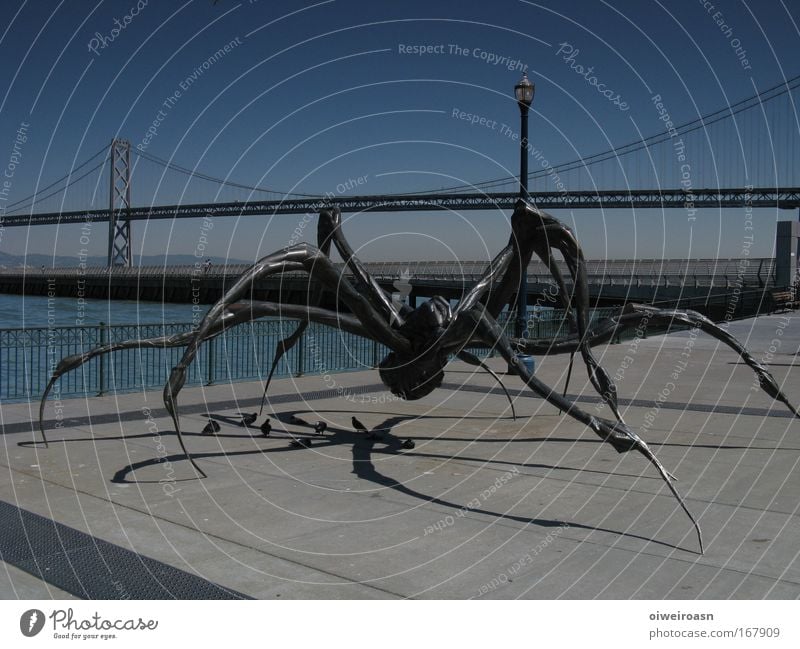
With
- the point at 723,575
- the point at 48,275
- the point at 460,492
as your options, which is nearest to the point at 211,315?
the point at 460,492

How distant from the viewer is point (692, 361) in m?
18.8

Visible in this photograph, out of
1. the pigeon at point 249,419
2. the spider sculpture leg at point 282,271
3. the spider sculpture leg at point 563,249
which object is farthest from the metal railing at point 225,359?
the spider sculpture leg at point 563,249

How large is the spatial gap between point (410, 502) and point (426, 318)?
182 centimetres

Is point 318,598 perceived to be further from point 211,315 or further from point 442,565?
point 211,315

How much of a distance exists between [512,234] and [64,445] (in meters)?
5.46

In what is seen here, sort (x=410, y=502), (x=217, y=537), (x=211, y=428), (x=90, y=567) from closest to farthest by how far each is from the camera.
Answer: (x=90, y=567) < (x=217, y=537) < (x=410, y=502) < (x=211, y=428)

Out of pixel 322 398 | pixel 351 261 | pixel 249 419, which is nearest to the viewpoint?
pixel 351 261

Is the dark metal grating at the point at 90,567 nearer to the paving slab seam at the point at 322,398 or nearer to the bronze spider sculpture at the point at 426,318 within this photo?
the bronze spider sculpture at the point at 426,318

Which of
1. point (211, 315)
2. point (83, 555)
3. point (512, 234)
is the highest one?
point (512, 234)

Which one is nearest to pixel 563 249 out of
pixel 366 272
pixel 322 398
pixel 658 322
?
pixel 658 322

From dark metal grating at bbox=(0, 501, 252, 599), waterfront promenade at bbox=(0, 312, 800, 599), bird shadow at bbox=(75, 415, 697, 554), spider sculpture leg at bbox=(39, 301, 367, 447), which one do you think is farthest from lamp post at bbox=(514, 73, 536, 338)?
dark metal grating at bbox=(0, 501, 252, 599)

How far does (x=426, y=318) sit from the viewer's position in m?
7.99

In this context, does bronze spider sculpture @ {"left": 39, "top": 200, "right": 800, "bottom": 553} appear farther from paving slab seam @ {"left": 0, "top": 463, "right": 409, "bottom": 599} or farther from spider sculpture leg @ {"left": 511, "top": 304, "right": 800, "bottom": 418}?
paving slab seam @ {"left": 0, "top": 463, "right": 409, "bottom": 599}

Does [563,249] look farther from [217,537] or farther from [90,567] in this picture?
[90,567]
